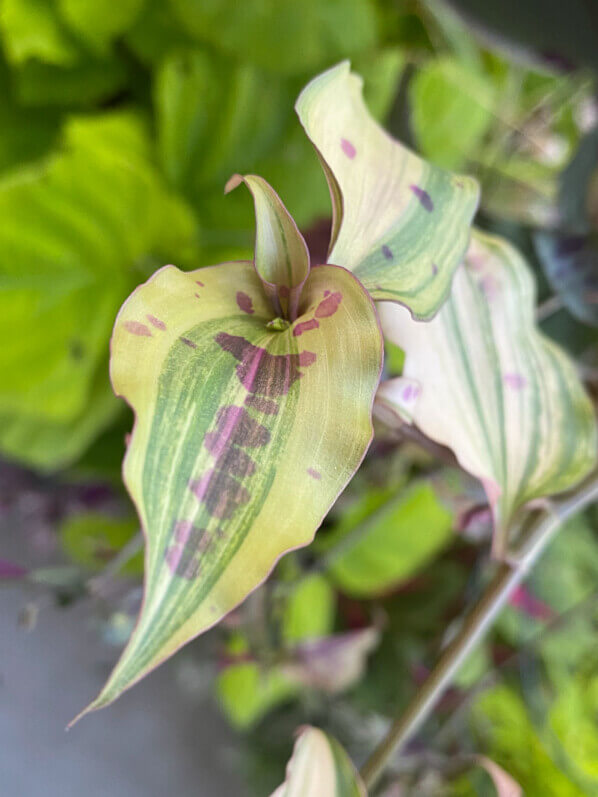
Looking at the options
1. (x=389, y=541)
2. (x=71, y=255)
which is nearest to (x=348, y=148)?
(x=71, y=255)

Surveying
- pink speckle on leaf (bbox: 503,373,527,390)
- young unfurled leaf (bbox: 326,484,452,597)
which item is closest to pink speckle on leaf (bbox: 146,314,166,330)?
pink speckle on leaf (bbox: 503,373,527,390)

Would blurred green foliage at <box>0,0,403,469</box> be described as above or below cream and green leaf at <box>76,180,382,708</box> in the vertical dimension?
below

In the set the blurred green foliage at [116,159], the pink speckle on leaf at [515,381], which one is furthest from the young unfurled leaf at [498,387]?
the blurred green foliage at [116,159]

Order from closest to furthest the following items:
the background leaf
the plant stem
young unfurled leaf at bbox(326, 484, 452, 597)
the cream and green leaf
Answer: the cream and green leaf → the plant stem → the background leaf → young unfurled leaf at bbox(326, 484, 452, 597)

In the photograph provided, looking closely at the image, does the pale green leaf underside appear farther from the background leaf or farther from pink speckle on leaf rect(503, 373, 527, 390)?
the background leaf

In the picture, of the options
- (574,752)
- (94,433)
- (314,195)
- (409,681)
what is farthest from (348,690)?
(314,195)

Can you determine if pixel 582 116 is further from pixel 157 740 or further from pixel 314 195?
pixel 157 740
